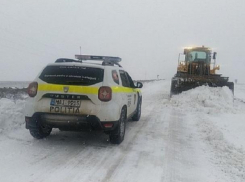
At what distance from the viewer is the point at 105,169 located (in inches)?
177

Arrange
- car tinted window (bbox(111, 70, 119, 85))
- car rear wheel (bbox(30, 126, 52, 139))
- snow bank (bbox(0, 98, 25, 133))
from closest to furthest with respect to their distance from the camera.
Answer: car rear wheel (bbox(30, 126, 52, 139)), car tinted window (bbox(111, 70, 119, 85)), snow bank (bbox(0, 98, 25, 133))

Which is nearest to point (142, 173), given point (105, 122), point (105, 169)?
point (105, 169)

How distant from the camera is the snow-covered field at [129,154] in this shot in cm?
428

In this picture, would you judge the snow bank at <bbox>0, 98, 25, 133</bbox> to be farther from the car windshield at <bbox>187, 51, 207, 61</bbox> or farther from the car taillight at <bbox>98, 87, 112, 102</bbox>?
the car windshield at <bbox>187, 51, 207, 61</bbox>

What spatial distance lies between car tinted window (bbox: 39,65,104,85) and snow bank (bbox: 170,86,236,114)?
288 inches

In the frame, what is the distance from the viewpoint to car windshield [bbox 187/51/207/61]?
66.7 feet

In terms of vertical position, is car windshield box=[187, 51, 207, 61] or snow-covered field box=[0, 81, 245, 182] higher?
car windshield box=[187, 51, 207, 61]

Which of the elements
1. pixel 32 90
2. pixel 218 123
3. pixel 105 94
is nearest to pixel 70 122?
pixel 105 94

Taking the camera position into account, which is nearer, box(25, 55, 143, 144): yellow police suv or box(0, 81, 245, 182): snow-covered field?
box(0, 81, 245, 182): snow-covered field

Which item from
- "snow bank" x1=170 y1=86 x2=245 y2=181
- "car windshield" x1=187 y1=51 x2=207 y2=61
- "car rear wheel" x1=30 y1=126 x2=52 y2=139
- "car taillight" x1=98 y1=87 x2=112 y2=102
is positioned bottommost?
"snow bank" x1=170 y1=86 x2=245 y2=181

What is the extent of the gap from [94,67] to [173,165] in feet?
8.33

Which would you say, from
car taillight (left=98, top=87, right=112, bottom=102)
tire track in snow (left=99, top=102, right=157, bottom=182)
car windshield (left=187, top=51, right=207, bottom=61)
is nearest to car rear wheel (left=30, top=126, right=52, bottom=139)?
car taillight (left=98, top=87, right=112, bottom=102)

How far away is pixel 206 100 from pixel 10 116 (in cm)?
954

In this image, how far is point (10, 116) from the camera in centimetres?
702
